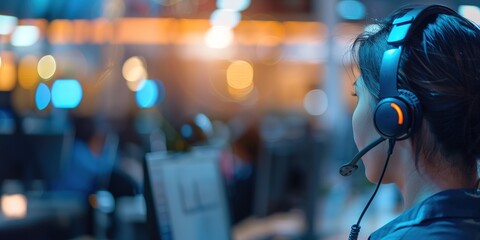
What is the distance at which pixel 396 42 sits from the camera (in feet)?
4.16

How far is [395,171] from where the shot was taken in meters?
1.34

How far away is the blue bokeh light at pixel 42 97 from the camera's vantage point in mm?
7751

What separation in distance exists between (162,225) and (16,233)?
5.69 feet

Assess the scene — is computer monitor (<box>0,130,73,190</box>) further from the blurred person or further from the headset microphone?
the headset microphone

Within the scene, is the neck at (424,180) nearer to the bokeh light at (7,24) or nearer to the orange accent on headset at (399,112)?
the orange accent on headset at (399,112)

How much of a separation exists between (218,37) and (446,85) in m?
10.5

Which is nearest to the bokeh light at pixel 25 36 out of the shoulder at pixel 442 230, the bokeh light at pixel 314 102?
the bokeh light at pixel 314 102

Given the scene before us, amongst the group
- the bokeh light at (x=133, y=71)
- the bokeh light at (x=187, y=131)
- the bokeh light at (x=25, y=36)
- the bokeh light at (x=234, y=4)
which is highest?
the bokeh light at (x=234, y=4)

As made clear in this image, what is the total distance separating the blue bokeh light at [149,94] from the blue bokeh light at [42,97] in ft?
6.09

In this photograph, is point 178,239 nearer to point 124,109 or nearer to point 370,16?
point 370,16

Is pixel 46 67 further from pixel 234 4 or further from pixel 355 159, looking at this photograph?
pixel 355 159

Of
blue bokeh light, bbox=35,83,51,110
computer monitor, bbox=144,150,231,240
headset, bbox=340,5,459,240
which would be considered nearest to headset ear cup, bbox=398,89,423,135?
headset, bbox=340,5,459,240

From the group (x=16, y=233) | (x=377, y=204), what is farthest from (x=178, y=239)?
(x=377, y=204)

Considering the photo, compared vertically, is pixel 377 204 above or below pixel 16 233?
below
